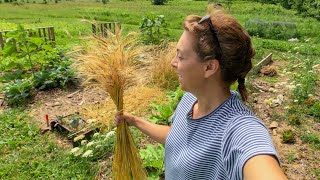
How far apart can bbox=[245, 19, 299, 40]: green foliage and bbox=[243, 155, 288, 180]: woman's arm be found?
35.7 feet

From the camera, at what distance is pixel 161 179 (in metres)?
3.36

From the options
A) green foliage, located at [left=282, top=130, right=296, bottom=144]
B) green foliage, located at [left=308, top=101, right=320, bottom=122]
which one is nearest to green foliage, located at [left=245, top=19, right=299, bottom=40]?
green foliage, located at [left=308, top=101, right=320, bottom=122]

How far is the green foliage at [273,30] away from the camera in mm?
11250

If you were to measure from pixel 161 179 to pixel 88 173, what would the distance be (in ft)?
2.62

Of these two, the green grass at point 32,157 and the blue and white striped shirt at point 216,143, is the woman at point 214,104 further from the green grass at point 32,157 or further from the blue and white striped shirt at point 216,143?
the green grass at point 32,157

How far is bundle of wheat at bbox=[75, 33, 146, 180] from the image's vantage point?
6.24ft

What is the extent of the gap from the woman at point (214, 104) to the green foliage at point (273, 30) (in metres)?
10.5

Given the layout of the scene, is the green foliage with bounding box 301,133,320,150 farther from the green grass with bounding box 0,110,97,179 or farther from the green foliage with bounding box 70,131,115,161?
the green grass with bounding box 0,110,97,179

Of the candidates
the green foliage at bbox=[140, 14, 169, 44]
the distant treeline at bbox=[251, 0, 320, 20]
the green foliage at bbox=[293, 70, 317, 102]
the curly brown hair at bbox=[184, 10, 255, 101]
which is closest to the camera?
the curly brown hair at bbox=[184, 10, 255, 101]

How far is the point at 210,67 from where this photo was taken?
136 cm

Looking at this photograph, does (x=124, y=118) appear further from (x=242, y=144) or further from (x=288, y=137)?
(x=288, y=137)

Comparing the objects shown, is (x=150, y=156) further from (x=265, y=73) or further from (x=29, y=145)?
(x=265, y=73)

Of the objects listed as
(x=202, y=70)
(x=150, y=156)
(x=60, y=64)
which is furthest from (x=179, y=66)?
(x=60, y=64)

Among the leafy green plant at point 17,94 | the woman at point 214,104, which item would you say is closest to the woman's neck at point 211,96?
the woman at point 214,104
